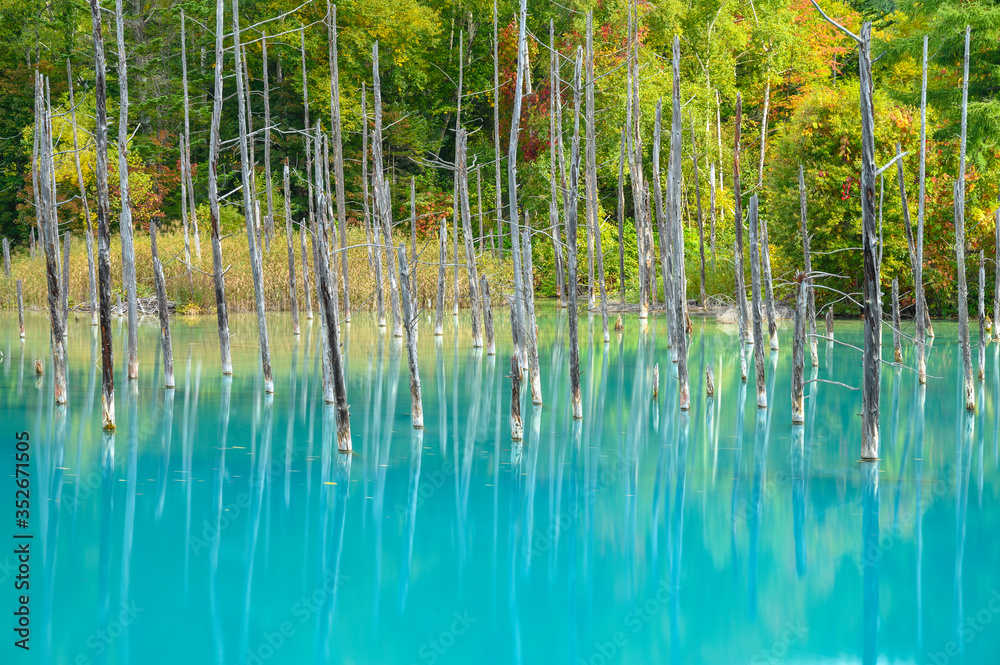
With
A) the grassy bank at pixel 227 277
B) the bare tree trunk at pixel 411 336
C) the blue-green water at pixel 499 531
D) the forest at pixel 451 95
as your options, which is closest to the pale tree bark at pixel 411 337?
the bare tree trunk at pixel 411 336

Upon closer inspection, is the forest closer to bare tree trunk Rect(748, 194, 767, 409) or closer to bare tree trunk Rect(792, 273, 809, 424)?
bare tree trunk Rect(748, 194, 767, 409)

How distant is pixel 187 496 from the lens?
340 inches

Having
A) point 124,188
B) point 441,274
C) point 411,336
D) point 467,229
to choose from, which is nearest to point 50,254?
point 124,188

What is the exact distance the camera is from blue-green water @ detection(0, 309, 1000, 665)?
5840mm

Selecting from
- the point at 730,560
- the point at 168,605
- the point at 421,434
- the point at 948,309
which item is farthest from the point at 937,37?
the point at 168,605

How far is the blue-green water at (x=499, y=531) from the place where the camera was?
5840mm

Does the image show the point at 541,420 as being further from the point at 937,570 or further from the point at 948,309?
the point at 948,309

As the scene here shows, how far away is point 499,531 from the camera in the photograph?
7824 mm

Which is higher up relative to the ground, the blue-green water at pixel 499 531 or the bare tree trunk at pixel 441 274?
the bare tree trunk at pixel 441 274

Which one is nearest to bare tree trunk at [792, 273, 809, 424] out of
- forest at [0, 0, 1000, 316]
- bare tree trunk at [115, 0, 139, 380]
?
bare tree trunk at [115, 0, 139, 380]

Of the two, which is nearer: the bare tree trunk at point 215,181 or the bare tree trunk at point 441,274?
the bare tree trunk at point 215,181

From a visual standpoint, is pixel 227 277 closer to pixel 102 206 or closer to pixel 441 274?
pixel 441 274

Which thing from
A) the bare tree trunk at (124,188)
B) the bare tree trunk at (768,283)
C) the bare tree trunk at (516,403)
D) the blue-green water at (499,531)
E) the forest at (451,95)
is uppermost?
the forest at (451,95)

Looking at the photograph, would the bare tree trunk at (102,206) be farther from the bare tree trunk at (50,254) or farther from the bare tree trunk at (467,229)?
the bare tree trunk at (467,229)
